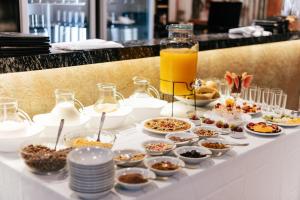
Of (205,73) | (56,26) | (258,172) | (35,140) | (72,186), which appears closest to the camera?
(72,186)

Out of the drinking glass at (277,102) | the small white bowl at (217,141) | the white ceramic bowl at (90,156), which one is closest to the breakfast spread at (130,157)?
the white ceramic bowl at (90,156)

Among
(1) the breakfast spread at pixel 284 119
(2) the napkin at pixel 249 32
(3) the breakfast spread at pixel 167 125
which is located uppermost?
(2) the napkin at pixel 249 32

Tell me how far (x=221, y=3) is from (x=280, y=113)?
12.9 feet

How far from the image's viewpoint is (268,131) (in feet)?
6.82

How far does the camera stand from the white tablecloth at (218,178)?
4.79 ft

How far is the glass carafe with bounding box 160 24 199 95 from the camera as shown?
2.23 m

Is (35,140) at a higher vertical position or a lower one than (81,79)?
lower

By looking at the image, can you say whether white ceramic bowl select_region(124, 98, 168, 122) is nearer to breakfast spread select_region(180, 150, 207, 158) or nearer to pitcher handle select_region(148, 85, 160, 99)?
pitcher handle select_region(148, 85, 160, 99)

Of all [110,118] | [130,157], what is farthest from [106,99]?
[130,157]

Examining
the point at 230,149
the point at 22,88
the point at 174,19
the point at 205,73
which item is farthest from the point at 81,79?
the point at 174,19

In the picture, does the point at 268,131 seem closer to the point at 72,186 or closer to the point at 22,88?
the point at 72,186

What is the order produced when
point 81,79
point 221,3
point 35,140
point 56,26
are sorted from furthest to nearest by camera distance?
1. point 221,3
2. point 56,26
3. point 81,79
4. point 35,140

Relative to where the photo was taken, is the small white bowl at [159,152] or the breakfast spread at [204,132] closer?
the small white bowl at [159,152]

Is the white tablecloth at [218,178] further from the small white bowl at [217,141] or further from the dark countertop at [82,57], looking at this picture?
the dark countertop at [82,57]
